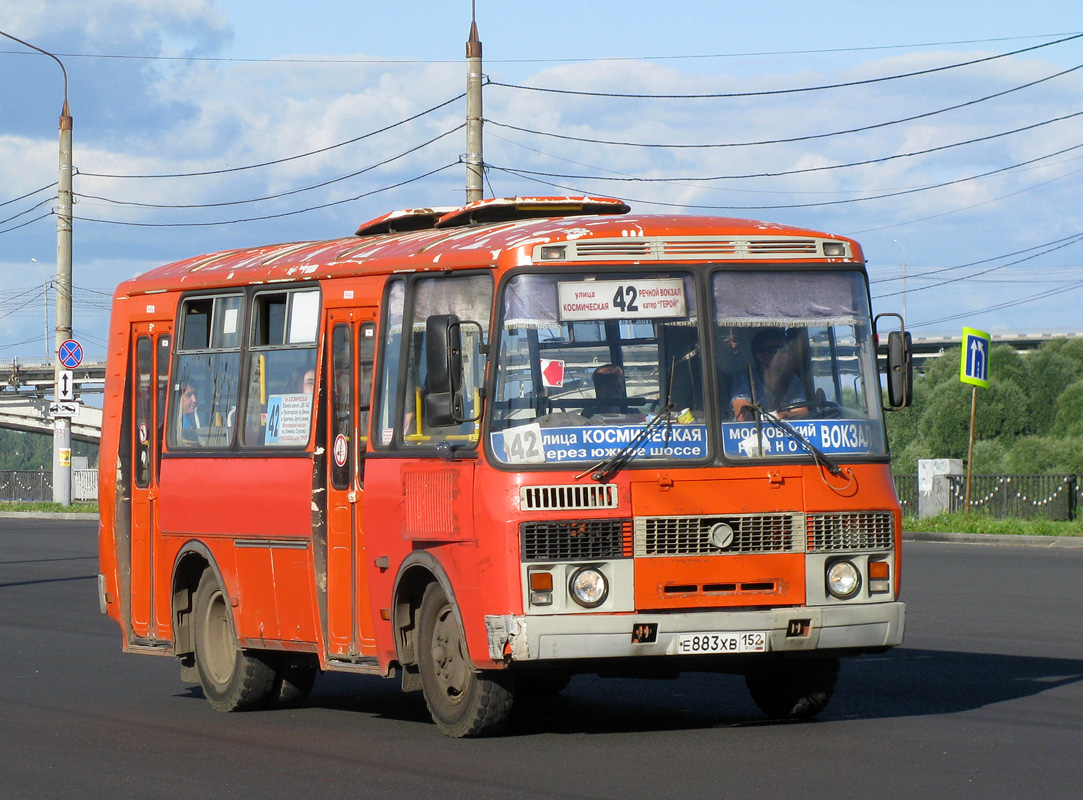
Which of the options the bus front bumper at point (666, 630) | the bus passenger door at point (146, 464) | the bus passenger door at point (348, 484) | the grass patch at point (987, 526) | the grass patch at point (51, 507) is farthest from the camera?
the grass patch at point (51, 507)

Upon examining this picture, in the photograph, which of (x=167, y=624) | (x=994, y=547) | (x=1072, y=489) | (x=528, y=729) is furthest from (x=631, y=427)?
(x=1072, y=489)

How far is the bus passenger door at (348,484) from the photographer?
34.7ft

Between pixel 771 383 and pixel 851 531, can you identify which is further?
pixel 771 383

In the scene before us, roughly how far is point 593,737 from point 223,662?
3.23m

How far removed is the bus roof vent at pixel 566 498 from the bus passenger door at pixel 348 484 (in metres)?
1.63

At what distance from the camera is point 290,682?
11.8 m

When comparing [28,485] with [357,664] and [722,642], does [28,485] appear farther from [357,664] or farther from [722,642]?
[722,642]

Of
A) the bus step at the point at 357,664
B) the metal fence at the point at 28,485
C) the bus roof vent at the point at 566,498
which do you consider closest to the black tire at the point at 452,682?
the bus step at the point at 357,664

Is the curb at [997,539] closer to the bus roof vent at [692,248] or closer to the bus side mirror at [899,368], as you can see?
the bus side mirror at [899,368]

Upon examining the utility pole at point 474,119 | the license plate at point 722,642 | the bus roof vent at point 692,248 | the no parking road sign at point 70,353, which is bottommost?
the license plate at point 722,642

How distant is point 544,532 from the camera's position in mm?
9203

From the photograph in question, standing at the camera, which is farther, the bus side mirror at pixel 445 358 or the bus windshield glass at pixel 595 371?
the bus windshield glass at pixel 595 371

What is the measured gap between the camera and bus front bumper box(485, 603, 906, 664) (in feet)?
29.8

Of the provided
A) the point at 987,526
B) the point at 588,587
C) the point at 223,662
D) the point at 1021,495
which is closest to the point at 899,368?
the point at 588,587
